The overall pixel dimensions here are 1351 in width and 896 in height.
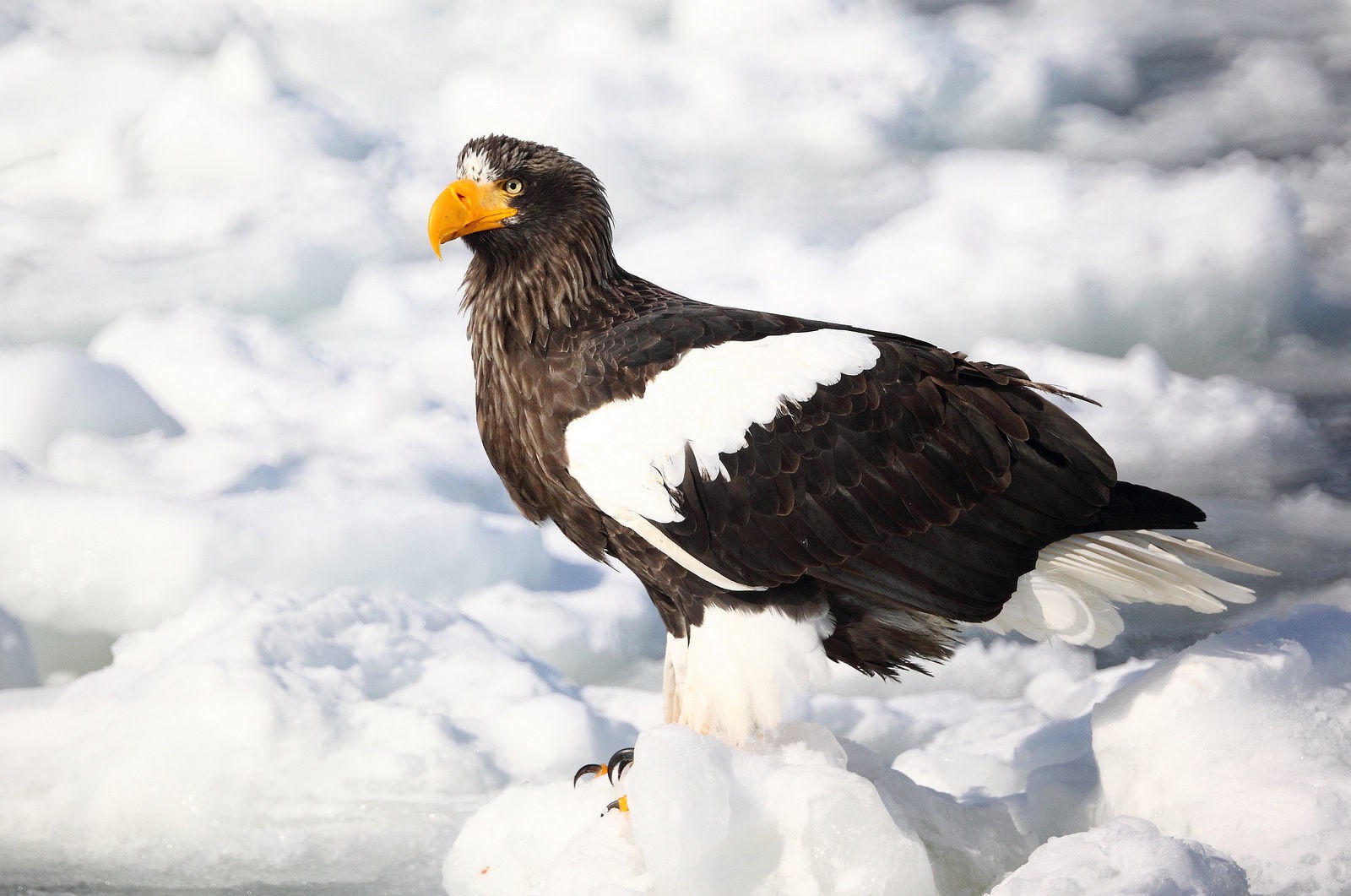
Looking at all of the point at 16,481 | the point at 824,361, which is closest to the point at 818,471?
the point at 824,361

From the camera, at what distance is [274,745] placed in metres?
3.63

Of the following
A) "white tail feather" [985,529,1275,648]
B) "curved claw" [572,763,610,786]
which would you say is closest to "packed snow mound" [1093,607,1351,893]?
"white tail feather" [985,529,1275,648]

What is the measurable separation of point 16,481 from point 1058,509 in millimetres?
4175

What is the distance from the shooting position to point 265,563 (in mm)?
4852

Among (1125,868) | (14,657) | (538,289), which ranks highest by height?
(538,289)

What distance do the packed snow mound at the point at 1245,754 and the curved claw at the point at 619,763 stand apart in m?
1.10

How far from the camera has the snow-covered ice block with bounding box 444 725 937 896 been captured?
7.56 ft

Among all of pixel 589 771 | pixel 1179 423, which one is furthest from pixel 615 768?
pixel 1179 423

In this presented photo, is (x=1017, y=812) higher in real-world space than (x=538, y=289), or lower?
lower

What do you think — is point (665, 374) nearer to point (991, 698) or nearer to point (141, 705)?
point (141, 705)

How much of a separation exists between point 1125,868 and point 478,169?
6.67ft

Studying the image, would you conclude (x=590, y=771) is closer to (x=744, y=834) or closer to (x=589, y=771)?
(x=589, y=771)

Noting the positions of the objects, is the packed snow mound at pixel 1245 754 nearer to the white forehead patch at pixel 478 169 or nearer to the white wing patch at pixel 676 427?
the white wing patch at pixel 676 427

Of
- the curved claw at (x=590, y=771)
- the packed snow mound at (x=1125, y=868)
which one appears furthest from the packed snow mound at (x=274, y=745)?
the packed snow mound at (x=1125, y=868)
